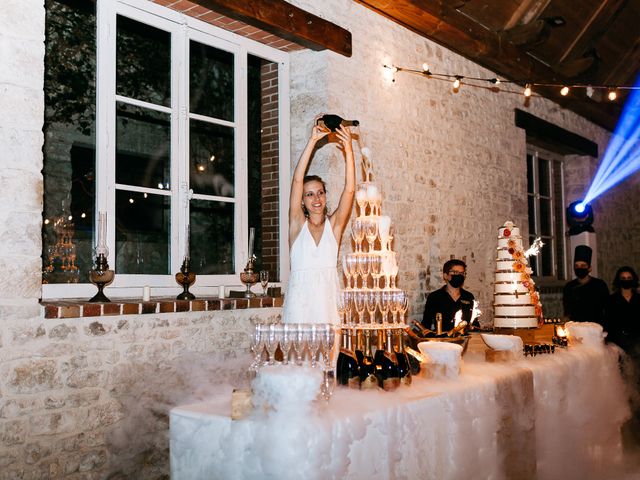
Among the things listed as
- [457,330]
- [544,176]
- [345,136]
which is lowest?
[457,330]

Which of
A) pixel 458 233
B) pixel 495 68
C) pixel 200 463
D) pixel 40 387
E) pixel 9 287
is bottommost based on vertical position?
pixel 200 463

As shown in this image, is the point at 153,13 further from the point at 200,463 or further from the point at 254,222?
the point at 200,463

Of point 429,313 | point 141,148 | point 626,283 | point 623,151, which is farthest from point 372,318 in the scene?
point 623,151

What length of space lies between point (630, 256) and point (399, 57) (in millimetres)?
6340

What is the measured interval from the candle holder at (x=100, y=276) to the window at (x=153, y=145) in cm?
24

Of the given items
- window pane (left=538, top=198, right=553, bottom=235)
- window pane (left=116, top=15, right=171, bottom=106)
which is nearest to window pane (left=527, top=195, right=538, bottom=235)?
window pane (left=538, top=198, right=553, bottom=235)

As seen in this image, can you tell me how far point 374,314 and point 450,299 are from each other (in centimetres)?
214

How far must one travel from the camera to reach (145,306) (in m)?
3.38

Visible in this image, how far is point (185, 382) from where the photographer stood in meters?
3.63

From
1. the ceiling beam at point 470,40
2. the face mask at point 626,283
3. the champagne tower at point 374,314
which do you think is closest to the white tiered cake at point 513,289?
the champagne tower at point 374,314

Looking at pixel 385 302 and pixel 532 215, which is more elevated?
pixel 532 215

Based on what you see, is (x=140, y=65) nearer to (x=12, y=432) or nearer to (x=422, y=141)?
(x=422, y=141)

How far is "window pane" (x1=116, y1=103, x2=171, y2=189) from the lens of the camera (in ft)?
18.8

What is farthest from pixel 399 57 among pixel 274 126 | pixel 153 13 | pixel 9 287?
pixel 9 287
